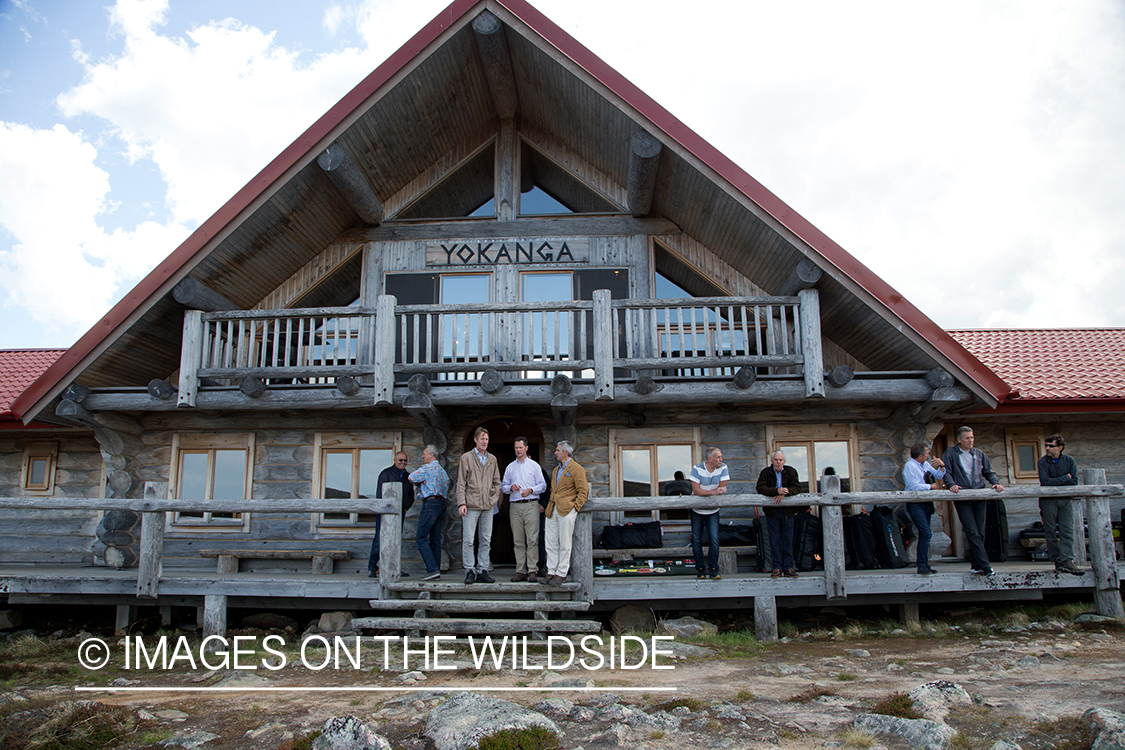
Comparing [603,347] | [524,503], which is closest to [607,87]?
[603,347]

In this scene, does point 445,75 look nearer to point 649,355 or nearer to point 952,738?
point 649,355

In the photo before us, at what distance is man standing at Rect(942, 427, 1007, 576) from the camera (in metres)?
8.41

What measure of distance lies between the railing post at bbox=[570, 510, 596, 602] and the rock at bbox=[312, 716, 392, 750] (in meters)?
3.74

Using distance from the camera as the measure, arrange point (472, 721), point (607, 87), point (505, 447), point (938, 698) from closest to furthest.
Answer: point (472, 721)
point (938, 698)
point (607, 87)
point (505, 447)

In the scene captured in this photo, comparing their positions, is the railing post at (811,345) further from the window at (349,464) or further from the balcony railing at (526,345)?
the window at (349,464)

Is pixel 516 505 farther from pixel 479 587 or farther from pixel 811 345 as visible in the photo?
pixel 811 345

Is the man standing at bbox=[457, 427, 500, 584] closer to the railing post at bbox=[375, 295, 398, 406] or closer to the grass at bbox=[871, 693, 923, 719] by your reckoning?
the railing post at bbox=[375, 295, 398, 406]

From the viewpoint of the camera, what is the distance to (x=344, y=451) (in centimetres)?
1123

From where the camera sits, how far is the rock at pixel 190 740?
15.2 feet

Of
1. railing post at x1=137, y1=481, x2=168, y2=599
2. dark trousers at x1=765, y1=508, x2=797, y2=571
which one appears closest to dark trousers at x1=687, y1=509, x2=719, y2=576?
dark trousers at x1=765, y1=508, x2=797, y2=571

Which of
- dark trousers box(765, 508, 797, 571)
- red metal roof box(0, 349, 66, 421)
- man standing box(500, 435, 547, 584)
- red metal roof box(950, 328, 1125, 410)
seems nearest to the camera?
man standing box(500, 435, 547, 584)

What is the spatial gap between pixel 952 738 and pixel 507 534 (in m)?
8.51

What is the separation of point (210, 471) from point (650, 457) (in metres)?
6.51

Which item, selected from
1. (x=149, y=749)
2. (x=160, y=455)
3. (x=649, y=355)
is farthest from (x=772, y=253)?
(x=160, y=455)
